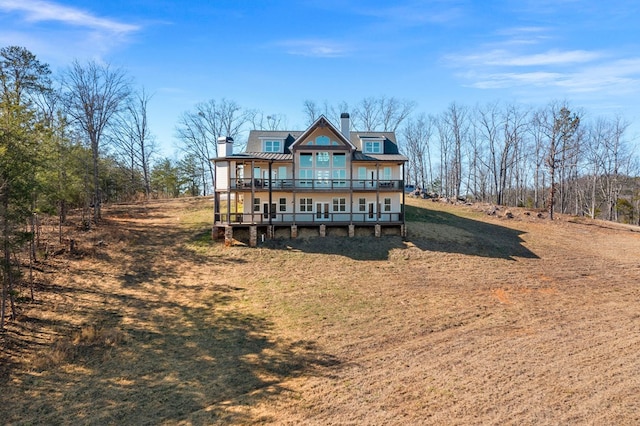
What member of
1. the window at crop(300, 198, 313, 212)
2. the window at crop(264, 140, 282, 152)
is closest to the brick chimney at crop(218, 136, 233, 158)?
the window at crop(264, 140, 282, 152)

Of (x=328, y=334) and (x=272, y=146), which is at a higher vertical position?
(x=272, y=146)

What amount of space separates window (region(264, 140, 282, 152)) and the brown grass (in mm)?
7635

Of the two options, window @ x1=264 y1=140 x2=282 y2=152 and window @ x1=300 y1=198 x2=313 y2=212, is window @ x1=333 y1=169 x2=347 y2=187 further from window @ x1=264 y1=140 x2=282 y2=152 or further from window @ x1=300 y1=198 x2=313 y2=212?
window @ x1=264 y1=140 x2=282 y2=152

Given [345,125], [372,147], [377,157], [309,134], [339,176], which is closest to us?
[309,134]

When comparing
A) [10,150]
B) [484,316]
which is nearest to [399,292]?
[484,316]

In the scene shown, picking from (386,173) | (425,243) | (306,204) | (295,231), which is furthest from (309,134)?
(425,243)

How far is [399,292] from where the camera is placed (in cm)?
1956

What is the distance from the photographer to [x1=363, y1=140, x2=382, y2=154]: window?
30.1 meters

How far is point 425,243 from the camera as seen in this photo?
2677cm

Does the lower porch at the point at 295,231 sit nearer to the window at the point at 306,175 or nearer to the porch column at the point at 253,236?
the porch column at the point at 253,236

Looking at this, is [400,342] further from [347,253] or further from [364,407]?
[347,253]

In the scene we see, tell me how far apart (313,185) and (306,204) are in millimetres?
1734

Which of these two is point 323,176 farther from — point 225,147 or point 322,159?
point 225,147

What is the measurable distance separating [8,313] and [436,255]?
75.5ft
